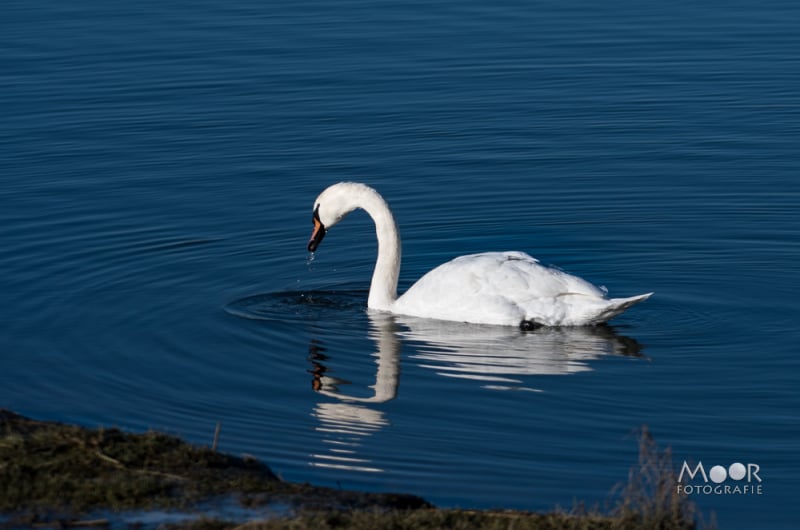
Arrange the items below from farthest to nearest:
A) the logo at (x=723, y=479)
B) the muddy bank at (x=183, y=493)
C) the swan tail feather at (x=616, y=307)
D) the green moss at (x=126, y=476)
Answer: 1. the swan tail feather at (x=616, y=307)
2. the logo at (x=723, y=479)
3. the green moss at (x=126, y=476)
4. the muddy bank at (x=183, y=493)

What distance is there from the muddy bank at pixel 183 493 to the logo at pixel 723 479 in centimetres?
55

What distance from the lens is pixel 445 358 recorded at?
37.8 ft

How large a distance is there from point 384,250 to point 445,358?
6.82 feet

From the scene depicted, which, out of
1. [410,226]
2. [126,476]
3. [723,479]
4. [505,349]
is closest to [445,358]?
[505,349]

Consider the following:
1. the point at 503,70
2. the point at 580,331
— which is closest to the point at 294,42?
the point at 503,70

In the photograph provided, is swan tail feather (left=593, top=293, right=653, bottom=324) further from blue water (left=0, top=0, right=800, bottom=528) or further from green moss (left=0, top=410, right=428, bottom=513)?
green moss (left=0, top=410, right=428, bottom=513)

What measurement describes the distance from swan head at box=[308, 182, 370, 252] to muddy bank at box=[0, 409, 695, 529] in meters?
5.18

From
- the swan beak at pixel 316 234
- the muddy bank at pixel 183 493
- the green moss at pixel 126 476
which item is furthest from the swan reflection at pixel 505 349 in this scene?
the green moss at pixel 126 476

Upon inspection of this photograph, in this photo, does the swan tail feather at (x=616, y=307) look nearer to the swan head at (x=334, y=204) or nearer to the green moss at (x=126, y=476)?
the swan head at (x=334, y=204)

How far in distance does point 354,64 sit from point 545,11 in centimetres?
427

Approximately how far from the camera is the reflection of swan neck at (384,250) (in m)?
13.0

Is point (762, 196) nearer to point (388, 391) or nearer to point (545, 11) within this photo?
point (388, 391)

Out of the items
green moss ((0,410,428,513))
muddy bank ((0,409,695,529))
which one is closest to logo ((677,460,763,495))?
muddy bank ((0,409,695,529))

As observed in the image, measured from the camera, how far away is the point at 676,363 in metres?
11.3
